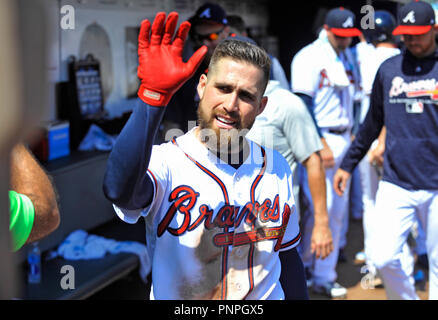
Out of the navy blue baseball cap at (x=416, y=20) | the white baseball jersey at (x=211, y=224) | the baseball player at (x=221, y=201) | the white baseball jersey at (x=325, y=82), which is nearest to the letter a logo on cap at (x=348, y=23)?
the white baseball jersey at (x=325, y=82)

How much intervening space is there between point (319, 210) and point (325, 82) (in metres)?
1.78

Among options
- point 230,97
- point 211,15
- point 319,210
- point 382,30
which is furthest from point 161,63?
point 382,30

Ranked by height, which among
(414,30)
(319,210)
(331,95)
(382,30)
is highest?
(414,30)

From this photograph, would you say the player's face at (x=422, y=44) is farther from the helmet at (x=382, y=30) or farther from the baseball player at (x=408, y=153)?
the helmet at (x=382, y=30)

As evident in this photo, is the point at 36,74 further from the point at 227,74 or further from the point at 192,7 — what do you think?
the point at 192,7

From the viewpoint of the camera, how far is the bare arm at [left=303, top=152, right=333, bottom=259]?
2.88 metres

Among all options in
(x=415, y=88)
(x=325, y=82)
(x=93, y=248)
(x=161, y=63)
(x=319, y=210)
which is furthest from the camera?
(x=325, y=82)

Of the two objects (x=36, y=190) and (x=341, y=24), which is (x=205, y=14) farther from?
(x=36, y=190)

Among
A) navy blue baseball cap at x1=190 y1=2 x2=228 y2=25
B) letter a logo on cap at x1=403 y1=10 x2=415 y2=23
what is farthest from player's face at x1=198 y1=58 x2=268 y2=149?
letter a logo on cap at x1=403 y1=10 x2=415 y2=23

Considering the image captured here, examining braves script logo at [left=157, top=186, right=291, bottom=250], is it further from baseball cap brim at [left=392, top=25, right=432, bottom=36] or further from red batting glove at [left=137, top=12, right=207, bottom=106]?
baseball cap brim at [left=392, top=25, right=432, bottom=36]

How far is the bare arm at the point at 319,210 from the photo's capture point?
288 cm

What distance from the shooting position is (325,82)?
14.9 ft

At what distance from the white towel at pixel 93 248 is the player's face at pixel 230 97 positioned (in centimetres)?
235
